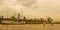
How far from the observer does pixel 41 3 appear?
2146 mm

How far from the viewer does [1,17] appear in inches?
78.7

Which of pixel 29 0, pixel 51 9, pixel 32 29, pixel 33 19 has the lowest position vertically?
pixel 32 29

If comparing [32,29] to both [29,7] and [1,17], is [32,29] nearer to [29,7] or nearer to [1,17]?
[29,7]

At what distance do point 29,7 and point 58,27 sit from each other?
50 cm

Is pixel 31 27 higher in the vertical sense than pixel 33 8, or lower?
lower

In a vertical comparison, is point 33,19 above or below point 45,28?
above

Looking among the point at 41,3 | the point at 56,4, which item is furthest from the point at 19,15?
the point at 56,4

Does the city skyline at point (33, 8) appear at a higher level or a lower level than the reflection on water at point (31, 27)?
higher

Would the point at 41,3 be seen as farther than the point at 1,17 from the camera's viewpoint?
Yes

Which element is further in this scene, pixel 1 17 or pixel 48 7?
pixel 48 7

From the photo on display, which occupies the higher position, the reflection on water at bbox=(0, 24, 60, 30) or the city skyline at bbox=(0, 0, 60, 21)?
the city skyline at bbox=(0, 0, 60, 21)

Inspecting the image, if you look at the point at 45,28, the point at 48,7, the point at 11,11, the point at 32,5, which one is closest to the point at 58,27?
the point at 45,28

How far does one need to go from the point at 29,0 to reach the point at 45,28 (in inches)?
18.1

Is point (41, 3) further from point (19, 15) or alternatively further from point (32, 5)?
point (19, 15)
